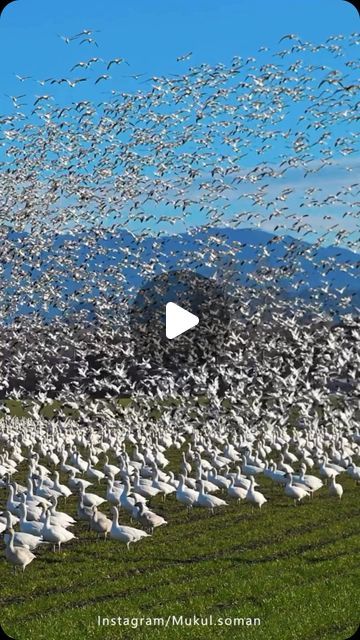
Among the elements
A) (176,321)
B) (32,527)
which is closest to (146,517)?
(32,527)

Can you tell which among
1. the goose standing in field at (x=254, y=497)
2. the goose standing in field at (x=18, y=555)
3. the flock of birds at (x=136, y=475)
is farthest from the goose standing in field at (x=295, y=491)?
the goose standing in field at (x=18, y=555)

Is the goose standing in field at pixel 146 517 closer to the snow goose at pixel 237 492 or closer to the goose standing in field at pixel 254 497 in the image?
the goose standing in field at pixel 254 497

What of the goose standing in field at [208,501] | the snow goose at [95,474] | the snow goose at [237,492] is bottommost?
the goose standing in field at [208,501]

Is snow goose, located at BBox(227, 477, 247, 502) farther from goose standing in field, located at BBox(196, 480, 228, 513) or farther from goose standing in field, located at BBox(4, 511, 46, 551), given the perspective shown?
goose standing in field, located at BBox(4, 511, 46, 551)

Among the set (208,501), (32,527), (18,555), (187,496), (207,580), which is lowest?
(207,580)

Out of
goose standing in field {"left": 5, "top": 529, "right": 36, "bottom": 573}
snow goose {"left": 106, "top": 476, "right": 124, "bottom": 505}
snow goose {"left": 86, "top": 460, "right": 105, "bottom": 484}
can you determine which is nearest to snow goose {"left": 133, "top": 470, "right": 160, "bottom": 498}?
snow goose {"left": 106, "top": 476, "right": 124, "bottom": 505}

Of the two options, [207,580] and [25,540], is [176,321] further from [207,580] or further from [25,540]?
[25,540]
